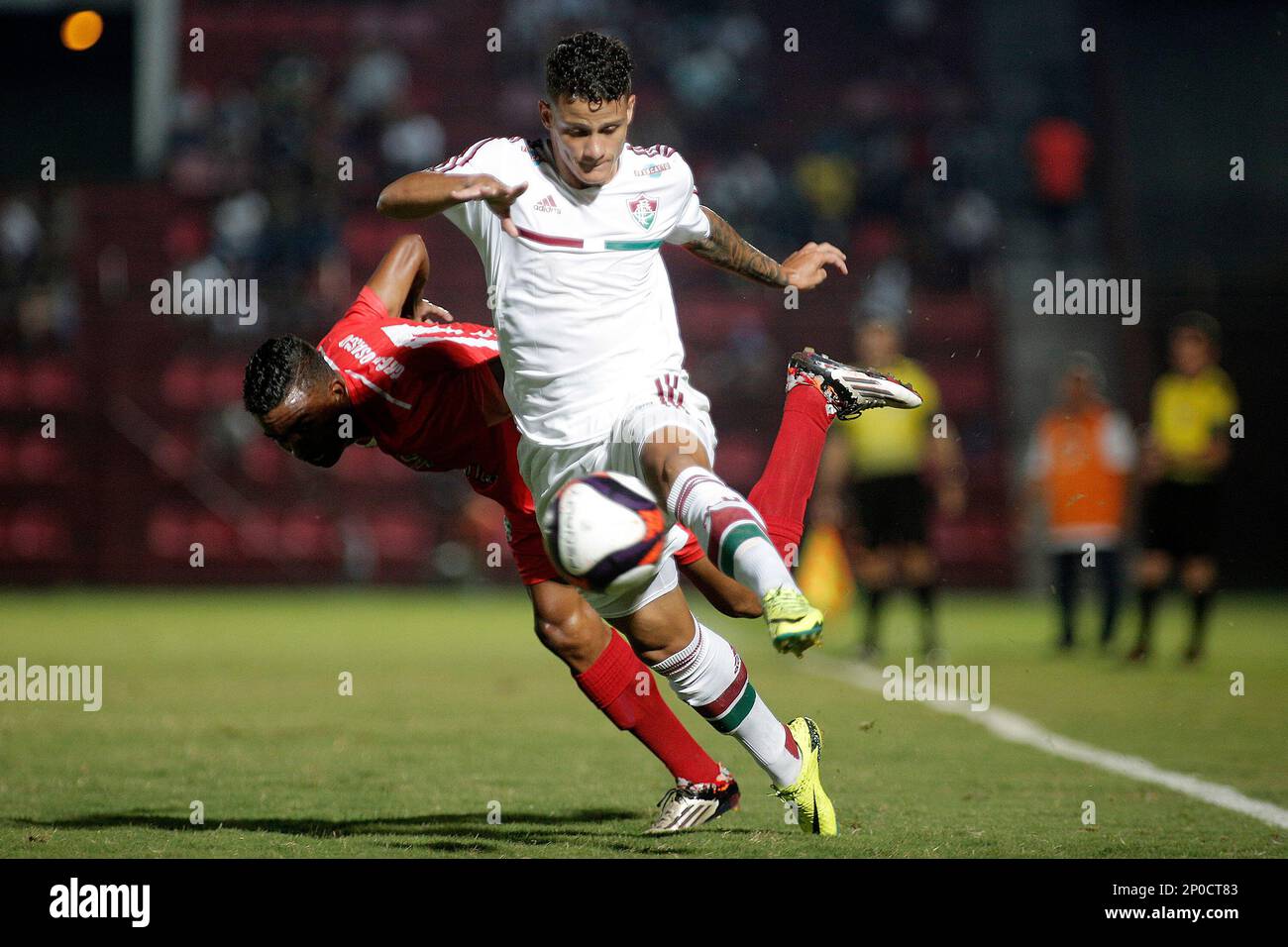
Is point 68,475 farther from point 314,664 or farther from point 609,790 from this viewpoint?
point 609,790

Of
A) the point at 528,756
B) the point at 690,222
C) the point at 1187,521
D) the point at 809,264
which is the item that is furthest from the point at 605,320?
the point at 1187,521

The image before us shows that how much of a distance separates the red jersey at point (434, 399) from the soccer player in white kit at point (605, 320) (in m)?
0.42

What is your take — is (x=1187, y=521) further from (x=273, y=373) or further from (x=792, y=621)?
(x=792, y=621)

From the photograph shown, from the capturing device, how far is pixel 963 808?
5543 mm

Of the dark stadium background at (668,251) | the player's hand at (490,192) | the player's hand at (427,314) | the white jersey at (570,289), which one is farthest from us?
the dark stadium background at (668,251)

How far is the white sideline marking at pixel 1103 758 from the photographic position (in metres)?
5.59

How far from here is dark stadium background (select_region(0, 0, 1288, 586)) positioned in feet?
59.0

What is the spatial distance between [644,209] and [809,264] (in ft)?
2.45

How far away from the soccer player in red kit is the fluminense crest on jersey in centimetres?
76

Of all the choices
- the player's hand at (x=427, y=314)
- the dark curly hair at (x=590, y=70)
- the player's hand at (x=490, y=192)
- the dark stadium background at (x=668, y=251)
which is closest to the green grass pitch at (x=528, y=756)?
the player's hand at (x=427, y=314)

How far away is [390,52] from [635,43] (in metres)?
3.32

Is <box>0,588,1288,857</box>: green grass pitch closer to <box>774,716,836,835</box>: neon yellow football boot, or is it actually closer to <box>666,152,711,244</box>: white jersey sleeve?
<box>774,716,836,835</box>: neon yellow football boot

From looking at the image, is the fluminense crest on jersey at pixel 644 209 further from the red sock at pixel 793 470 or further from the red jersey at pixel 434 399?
the red jersey at pixel 434 399

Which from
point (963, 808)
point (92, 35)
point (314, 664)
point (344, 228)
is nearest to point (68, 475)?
point (344, 228)
